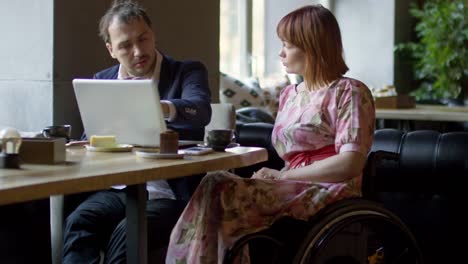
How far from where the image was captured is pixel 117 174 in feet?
6.29

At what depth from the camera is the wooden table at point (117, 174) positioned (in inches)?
67.4

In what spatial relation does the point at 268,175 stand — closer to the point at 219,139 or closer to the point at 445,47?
the point at 219,139

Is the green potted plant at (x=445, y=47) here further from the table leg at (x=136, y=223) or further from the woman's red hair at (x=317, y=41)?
the table leg at (x=136, y=223)

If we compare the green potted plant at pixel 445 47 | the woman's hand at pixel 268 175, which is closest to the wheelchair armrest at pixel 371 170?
the woman's hand at pixel 268 175

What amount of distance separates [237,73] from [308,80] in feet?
13.2

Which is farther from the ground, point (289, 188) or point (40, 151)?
point (40, 151)

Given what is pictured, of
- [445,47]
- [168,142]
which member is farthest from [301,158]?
[445,47]

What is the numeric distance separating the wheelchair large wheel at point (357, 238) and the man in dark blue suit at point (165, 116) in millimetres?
564

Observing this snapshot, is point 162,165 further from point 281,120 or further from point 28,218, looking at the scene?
point 28,218

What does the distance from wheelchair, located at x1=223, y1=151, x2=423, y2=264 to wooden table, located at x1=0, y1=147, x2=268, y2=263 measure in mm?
226

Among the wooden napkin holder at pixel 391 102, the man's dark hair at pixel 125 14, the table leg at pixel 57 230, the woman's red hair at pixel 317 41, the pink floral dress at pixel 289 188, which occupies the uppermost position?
the man's dark hair at pixel 125 14

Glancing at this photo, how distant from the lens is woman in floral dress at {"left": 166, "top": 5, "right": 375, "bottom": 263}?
91.7 inches

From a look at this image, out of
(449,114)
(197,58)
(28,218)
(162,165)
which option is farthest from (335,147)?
(449,114)

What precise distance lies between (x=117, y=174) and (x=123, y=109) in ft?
1.75
